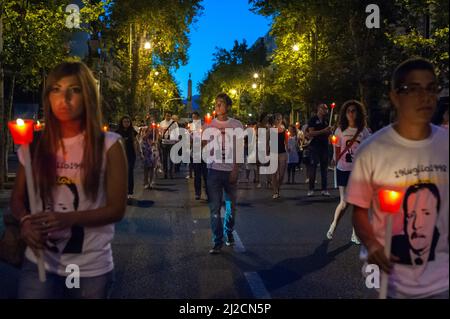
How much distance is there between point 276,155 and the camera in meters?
16.0

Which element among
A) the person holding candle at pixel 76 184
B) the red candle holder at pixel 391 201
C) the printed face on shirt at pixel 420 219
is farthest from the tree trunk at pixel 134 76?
the red candle holder at pixel 391 201

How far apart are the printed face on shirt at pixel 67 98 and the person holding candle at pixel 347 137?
6.46 meters

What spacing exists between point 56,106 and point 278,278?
4298mm

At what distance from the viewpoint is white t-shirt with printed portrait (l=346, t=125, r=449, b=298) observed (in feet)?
9.65

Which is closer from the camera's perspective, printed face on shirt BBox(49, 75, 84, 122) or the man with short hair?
printed face on shirt BBox(49, 75, 84, 122)

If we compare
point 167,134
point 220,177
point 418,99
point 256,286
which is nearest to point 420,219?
point 418,99

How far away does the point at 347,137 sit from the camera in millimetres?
9531

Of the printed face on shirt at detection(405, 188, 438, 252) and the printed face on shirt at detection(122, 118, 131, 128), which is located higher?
the printed face on shirt at detection(122, 118, 131, 128)

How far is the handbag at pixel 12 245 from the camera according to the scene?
3.31m

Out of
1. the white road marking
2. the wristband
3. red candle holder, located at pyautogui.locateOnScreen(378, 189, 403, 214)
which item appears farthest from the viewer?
the white road marking

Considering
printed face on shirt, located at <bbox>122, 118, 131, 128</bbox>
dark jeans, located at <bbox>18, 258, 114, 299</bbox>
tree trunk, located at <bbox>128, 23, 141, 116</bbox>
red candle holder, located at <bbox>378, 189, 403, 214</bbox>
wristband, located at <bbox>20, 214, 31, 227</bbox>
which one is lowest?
dark jeans, located at <bbox>18, 258, 114, 299</bbox>

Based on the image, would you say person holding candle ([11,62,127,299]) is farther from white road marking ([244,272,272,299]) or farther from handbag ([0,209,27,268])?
white road marking ([244,272,272,299])

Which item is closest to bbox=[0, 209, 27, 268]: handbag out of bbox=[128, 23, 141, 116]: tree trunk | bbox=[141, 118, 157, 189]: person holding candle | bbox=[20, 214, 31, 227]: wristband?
bbox=[20, 214, 31, 227]: wristband
